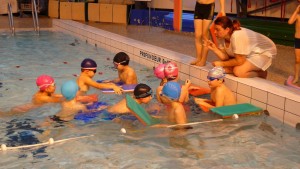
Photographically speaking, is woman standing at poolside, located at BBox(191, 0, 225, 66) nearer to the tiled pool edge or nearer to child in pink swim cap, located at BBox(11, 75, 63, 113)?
the tiled pool edge

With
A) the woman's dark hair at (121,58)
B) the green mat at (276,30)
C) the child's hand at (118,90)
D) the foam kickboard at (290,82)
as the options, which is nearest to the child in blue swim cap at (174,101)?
the child's hand at (118,90)

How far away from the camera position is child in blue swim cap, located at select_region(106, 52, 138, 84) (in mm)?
6547

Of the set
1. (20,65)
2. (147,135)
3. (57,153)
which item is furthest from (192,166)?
(20,65)

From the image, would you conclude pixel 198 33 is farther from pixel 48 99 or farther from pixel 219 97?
pixel 48 99

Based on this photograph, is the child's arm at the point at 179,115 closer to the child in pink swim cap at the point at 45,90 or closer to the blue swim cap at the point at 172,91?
the blue swim cap at the point at 172,91

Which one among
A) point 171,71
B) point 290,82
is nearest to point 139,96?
point 171,71

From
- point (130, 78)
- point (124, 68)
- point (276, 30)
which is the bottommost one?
point (130, 78)

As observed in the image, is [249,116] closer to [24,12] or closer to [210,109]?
[210,109]

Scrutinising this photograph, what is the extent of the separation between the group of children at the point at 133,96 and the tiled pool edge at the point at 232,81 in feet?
0.98

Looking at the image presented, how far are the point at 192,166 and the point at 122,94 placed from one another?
2463mm

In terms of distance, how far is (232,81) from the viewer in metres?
6.20

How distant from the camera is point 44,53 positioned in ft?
33.6

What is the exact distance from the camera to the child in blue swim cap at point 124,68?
6.55 m

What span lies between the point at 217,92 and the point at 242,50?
0.74 meters
